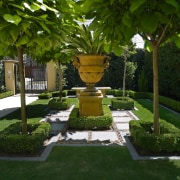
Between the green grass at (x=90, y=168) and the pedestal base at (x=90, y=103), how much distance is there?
12.3ft

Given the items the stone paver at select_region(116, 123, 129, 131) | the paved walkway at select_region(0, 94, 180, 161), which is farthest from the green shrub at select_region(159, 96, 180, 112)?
the stone paver at select_region(116, 123, 129, 131)

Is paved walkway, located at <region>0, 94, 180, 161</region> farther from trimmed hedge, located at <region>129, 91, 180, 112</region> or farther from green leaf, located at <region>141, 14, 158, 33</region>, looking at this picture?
trimmed hedge, located at <region>129, 91, 180, 112</region>

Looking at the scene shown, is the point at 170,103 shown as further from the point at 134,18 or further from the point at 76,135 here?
the point at 134,18

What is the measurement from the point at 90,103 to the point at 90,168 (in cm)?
472

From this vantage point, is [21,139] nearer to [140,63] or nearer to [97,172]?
[97,172]

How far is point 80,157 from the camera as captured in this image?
598 centimetres

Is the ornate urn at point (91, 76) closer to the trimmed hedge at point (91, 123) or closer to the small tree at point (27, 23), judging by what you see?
the trimmed hedge at point (91, 123)

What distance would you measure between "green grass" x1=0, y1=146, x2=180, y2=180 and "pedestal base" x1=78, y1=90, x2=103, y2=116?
3737 millimetres

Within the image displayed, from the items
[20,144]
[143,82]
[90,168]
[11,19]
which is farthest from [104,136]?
[143,82]

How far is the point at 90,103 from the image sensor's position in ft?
32.5

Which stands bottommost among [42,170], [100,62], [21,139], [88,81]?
[42,170]

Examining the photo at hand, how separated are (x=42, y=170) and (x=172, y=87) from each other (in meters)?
12.2

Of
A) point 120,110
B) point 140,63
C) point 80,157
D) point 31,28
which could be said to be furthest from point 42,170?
point 140,63

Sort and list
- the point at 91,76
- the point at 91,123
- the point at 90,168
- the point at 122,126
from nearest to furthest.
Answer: the point at 90,168, the point at 91,123, the point at 122,126, the point at 91,76
